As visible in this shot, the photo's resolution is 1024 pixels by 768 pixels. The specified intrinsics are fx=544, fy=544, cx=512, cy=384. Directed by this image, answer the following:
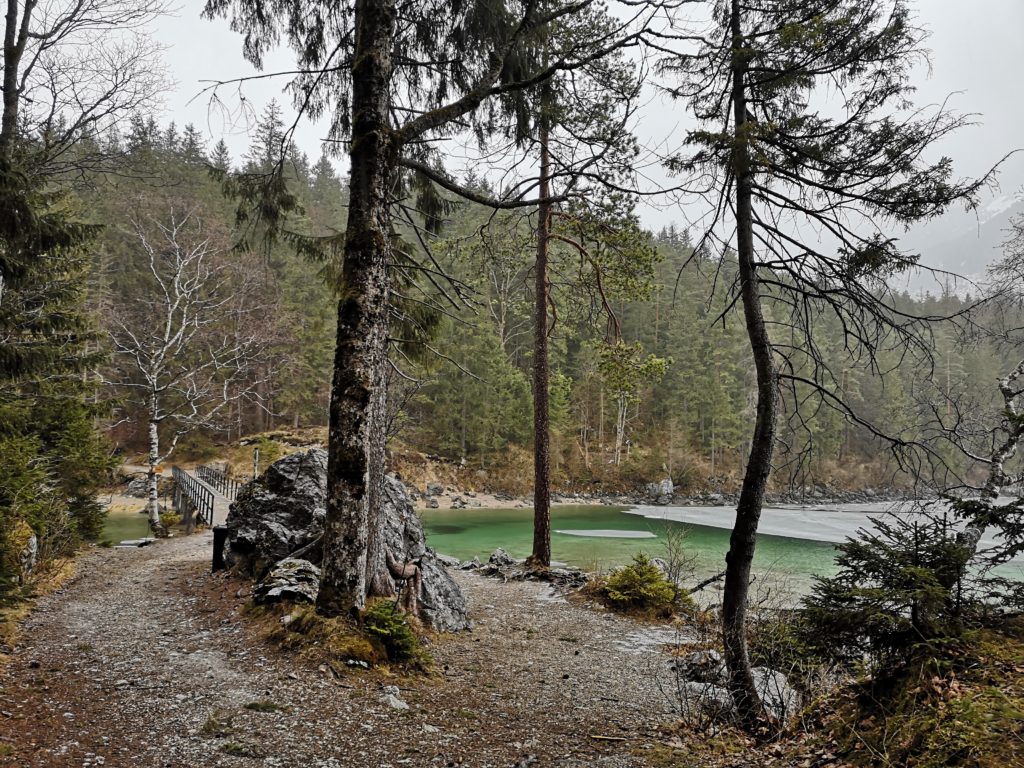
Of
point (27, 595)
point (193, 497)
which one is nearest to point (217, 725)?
point (27, 595)

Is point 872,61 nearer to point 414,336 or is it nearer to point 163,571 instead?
point 414,336

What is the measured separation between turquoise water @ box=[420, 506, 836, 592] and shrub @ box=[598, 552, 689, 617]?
9.39 ft

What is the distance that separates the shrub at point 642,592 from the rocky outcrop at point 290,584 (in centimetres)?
→ 506

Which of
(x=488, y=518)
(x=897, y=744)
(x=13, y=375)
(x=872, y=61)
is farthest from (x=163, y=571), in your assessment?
(x=488, y=518)

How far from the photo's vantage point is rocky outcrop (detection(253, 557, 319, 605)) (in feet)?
19.1

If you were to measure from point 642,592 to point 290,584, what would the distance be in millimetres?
5582

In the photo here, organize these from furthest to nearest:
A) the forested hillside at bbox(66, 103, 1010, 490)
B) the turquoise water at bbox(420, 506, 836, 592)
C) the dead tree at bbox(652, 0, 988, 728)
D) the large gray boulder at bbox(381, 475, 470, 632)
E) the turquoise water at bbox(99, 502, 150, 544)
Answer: the forested hillside at bbox(66, 103, 1010, 490) < the turquoise water at bbox(99, 502, 150, 544) < the turquoise water at bbox(420, 506, 836, 592) < the large gray boulder at bbox(381, 475, 470, 632) < the dead tree at bbox(652, 0, 988, 728)

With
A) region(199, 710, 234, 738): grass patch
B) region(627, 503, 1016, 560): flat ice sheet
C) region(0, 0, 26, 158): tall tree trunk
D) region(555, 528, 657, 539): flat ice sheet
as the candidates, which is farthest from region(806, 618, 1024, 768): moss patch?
region(555, 528, 657, 539): flat ice sheet

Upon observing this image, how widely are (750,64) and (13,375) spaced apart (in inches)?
378

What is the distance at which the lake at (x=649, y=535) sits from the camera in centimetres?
1516

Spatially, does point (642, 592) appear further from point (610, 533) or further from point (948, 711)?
point (610, 533)

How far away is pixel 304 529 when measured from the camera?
776 cm

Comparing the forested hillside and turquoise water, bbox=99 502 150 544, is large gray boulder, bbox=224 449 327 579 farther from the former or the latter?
the forested hillside

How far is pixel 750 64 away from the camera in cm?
546
